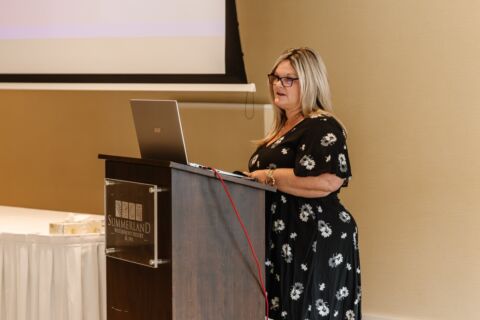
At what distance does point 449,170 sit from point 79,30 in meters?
2.33

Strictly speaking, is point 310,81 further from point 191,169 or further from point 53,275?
point 53,275

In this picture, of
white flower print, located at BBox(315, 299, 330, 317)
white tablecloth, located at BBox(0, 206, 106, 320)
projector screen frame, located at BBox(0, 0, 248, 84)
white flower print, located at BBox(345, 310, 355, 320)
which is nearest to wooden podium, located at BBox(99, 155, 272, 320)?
white flower print, located at BBox(315, 299, 330, 317)

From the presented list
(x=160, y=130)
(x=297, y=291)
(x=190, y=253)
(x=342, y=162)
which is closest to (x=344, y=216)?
(x=342, y=162)

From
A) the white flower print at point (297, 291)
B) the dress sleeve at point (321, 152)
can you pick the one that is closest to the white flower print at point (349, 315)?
the white flower print at point (297, 291)

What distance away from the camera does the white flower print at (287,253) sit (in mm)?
3045

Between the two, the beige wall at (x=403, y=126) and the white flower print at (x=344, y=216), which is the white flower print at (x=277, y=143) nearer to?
the white flower print at (x=344, y=216)

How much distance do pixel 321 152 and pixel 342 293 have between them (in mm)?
569

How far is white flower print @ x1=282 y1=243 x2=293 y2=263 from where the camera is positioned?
304 cm

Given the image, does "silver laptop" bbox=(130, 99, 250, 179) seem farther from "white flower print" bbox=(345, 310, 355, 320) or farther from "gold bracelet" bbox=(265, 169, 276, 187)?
"white flower print" bbox=(345, 310, 355, 320)

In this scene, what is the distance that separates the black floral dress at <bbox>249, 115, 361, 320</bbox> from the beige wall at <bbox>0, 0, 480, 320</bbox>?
3.56 ft

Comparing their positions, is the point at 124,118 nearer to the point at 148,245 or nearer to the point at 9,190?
the point at 9,190

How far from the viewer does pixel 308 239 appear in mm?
3016

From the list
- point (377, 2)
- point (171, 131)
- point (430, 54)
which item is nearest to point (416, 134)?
point (430, 54)

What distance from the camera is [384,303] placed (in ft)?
14.0
